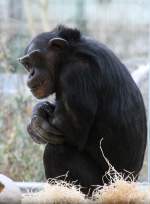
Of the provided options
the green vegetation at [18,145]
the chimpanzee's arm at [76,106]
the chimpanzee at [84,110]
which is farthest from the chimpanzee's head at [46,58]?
the green vegetation at [18,145]

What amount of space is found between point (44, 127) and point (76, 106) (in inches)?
9.5

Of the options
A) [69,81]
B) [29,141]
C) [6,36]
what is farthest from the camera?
[6,36]

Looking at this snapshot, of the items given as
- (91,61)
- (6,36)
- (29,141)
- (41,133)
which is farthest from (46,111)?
(6,36)

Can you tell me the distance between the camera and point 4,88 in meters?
5.53

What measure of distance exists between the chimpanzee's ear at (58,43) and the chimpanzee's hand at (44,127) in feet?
1.02

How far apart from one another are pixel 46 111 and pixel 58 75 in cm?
20

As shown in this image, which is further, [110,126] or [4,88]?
[4,88]

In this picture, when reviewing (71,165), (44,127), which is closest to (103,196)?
(71,165)

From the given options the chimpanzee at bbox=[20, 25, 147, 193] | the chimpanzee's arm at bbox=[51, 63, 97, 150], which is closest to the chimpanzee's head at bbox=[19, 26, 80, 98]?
the chimpanzee at bbox=[20, 25, 147, 193]

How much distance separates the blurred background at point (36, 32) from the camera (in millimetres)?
5438

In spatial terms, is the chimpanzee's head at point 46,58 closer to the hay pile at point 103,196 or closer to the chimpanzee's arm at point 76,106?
the chimpanzee's arm at point 76,106

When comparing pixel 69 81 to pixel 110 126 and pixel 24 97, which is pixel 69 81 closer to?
pixel 110 126

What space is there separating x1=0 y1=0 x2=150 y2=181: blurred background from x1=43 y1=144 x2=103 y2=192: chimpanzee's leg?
235cm

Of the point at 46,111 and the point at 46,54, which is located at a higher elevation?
the point at 46,54
